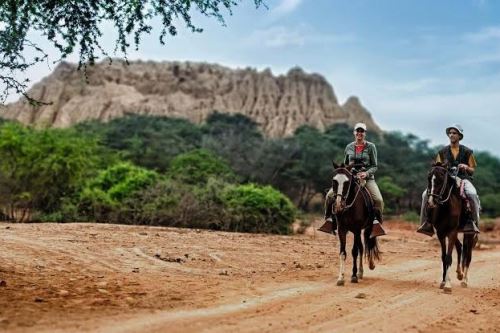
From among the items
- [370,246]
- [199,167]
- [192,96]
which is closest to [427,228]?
[370,246]

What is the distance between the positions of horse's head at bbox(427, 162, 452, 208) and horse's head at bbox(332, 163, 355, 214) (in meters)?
1.40

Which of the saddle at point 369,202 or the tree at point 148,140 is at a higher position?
the tree at point 148,140

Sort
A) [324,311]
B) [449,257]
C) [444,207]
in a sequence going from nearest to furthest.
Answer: [324,311] < [449,257] < [444,207]

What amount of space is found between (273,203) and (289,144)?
33.4 metres

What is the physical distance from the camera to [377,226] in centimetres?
1146

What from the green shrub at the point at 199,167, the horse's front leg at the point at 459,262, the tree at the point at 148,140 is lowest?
the horse's front leg at the point at 459,262

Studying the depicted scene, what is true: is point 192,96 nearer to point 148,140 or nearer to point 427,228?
point 148,140

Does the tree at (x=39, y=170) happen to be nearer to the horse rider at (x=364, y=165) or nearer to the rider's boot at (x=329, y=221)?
the rider's boot at (x=329, y=221)

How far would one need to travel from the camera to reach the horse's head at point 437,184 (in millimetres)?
10602

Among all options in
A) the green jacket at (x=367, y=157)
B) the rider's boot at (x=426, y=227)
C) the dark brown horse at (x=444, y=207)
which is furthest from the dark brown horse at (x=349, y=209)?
the dark brown horse at (x=444, y=207)

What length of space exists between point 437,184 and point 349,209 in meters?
1.61

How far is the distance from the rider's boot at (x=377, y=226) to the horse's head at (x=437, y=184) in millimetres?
1164

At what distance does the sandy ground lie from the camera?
717 cm

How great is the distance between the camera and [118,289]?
368 inches
